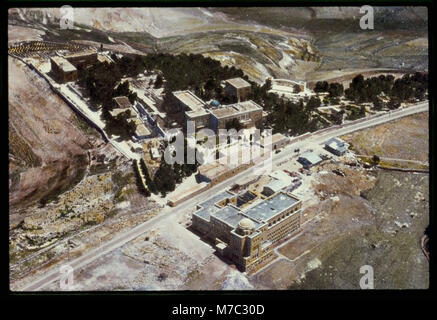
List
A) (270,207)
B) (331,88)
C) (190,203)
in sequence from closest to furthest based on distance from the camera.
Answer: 1. (270,207)
2. (190,203)
3. (331,88)

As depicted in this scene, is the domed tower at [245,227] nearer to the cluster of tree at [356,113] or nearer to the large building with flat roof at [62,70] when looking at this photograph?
the cluster of tree at [356,113]

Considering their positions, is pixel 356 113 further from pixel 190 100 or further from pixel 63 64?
pixel 63 64

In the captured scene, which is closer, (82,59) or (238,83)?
(238,83)

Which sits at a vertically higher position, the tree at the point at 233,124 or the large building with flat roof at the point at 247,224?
the tree at the point at 233,124

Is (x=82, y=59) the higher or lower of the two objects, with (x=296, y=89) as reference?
higher

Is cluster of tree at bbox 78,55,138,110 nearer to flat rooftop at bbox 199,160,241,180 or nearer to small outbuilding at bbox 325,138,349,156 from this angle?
flat rooftop at bbox 199,160,241,180


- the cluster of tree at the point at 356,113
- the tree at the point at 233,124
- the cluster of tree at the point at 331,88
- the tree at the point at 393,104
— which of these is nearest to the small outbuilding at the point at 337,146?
the cluster of tree at the point at 356,113

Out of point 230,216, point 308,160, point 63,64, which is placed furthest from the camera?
point 63,64

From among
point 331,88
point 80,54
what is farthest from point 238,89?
point 80,54
